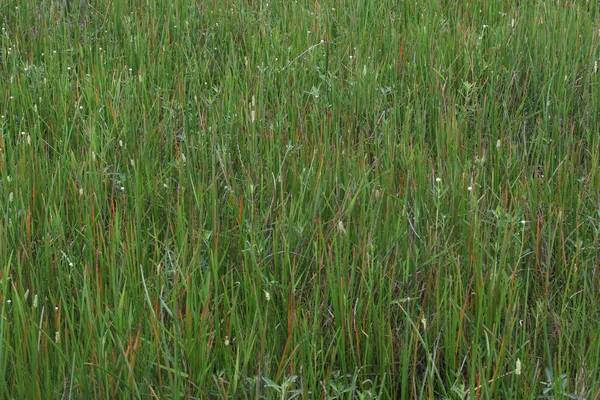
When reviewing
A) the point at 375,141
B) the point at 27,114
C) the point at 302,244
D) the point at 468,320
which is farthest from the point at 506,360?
the point at 27,114

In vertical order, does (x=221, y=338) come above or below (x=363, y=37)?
below

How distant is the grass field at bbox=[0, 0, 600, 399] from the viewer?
1.61m

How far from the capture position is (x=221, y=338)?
5.74 ft

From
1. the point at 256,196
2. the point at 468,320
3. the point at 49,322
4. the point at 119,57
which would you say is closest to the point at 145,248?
the point at 49,322

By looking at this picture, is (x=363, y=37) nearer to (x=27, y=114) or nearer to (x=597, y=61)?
(x=597, y=61)

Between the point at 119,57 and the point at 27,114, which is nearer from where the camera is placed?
the point at 27,114

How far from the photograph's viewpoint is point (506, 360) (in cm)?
170

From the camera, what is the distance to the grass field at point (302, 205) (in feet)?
5.29

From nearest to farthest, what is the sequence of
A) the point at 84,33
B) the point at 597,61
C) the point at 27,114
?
the point at 27,114, the point at 597,61, the point at 84,33

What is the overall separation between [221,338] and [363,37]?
220 centimetres

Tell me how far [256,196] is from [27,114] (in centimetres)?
107

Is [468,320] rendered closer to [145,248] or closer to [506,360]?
[506,360]

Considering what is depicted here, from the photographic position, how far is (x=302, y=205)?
2.18 m

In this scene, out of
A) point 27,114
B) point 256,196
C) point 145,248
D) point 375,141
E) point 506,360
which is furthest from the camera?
point 27,114
